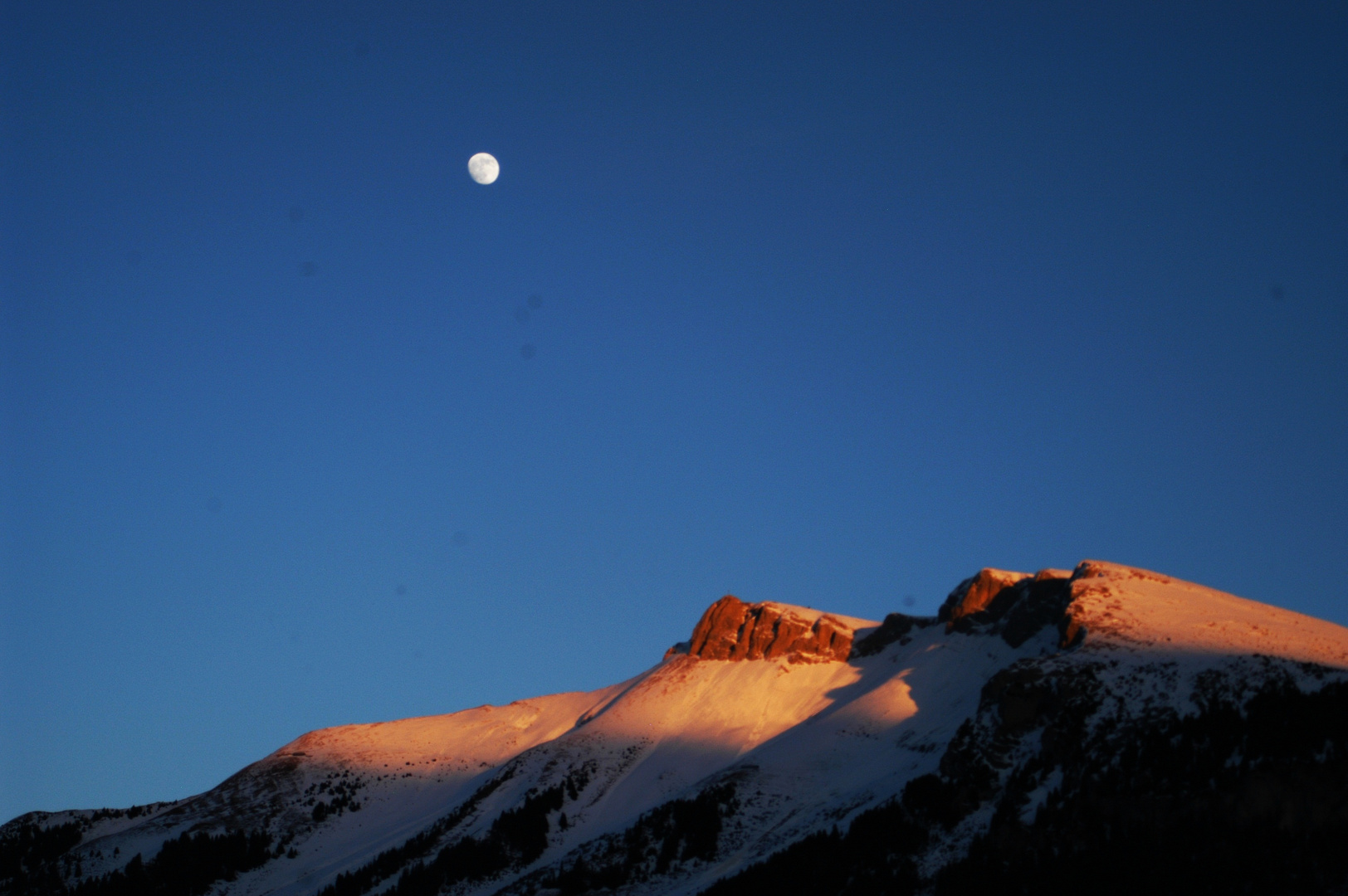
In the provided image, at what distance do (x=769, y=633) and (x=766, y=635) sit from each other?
0.46 m

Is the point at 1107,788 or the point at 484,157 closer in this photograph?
the point at 1107,788

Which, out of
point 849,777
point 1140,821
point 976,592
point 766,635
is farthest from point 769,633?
point 1140,821

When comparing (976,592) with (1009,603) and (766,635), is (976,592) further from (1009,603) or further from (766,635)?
(766,635)

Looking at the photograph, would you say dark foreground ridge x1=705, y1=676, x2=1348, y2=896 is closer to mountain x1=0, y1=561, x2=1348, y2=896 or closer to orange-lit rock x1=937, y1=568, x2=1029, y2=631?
mountain x1=0, y1=561, x2=1348, y2=896

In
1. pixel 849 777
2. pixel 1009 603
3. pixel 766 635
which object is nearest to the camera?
pixel 849 777

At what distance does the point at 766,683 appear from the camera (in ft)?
374

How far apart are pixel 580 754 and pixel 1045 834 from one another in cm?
4947

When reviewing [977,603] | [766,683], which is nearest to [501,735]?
[766,683]

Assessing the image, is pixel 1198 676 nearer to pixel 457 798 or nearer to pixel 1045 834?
pixel 1045 834

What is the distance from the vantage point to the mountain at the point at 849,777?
195ft

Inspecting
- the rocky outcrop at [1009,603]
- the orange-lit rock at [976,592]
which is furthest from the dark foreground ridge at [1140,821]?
the orange-lit rock at [976,592]

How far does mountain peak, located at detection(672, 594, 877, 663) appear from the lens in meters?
120

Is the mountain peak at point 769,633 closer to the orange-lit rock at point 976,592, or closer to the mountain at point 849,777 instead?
the mountain at point 849,777

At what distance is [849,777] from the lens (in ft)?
283
